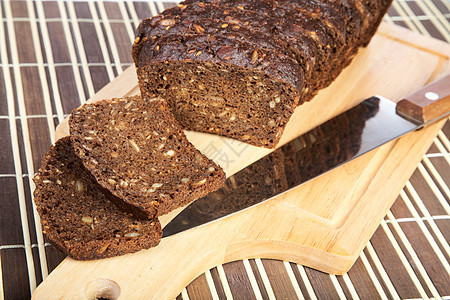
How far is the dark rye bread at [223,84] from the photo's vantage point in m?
3.38

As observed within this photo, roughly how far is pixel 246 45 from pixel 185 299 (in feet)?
5.15

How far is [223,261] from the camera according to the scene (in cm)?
324

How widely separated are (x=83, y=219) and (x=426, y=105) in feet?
7.94

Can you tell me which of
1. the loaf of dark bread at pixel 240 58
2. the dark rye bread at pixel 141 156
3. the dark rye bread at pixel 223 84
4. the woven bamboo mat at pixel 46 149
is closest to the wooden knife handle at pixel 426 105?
the woven bamboo mat at pixel 46 149

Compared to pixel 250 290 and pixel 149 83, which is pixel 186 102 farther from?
pixel 250 290

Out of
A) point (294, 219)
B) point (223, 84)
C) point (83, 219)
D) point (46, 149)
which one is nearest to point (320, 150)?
point (294, 219)

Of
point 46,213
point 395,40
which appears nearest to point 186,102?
point 46,213

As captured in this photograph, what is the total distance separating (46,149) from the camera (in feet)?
12.5

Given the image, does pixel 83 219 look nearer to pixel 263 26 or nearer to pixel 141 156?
pixel 141 156

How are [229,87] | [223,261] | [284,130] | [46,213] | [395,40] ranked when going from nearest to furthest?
[46,213]
[223,261]
[229,87]
[284,130]
[395,40]

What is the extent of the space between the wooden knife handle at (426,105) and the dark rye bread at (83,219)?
197 centimetres

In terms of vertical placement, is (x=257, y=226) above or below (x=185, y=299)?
above

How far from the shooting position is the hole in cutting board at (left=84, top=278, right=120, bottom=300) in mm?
2883

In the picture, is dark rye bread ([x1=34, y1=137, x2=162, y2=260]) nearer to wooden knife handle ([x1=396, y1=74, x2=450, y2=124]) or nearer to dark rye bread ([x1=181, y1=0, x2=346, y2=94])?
dark rye bread ([x1=181, y1=0, x2=346, y2=94])
